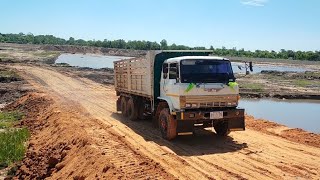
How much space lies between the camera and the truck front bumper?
11469 millimetres

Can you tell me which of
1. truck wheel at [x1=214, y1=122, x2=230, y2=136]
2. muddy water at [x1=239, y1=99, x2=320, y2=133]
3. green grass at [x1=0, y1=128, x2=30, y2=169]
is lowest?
muddy water at [x1=239, y1=99, x2=320, y2=133]

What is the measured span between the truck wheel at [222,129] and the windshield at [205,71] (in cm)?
160

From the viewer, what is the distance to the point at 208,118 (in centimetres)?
1166

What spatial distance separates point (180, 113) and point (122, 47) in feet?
504

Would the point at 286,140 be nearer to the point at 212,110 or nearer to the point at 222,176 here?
the point at 212,110

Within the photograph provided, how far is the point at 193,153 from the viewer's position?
10.9 m

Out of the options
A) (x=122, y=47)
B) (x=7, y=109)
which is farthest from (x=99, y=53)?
(x=7, y=109)

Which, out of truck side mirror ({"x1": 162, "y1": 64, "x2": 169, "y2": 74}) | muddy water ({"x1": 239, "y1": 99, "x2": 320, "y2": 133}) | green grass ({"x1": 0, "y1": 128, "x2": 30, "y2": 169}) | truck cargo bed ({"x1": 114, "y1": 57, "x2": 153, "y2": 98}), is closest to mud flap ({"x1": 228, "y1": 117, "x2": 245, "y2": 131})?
truck side mirror ({"x1": 162, "y1": 64, "x2": 169, "y2": 74})

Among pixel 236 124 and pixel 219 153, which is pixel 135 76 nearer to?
pixel 236 124

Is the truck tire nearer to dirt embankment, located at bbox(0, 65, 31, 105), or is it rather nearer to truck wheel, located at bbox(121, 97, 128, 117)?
truck wheel, located at bbox(121, 97, 128, 117)

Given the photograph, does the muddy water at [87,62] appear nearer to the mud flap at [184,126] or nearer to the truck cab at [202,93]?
the truck cab at [202,93]

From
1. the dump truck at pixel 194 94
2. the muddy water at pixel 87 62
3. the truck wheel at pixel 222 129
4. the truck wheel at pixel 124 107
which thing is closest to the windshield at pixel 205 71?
the dump truck at pixel 194 94

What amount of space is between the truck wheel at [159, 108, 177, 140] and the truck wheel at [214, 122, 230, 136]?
1.77m

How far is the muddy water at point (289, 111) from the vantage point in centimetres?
2062
